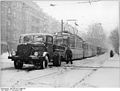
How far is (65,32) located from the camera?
7.02 metres

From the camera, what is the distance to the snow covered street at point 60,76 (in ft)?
19.9

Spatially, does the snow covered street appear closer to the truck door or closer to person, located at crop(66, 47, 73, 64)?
the truck door

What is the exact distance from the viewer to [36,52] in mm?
7348

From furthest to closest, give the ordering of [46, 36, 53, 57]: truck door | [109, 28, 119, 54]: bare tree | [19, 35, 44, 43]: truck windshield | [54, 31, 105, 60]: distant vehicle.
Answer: [46, 36, 53, 57]: truck door → [54, 31, 105, 60]: distant vehicle → [19, 35, 44, 43]: truck windshield → [109, 28, 119, 54]: bare tree

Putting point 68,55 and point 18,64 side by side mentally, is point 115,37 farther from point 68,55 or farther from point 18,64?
point 18,64

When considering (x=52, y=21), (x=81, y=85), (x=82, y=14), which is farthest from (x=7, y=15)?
(x=81, y=85)

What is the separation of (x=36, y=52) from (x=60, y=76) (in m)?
1.01

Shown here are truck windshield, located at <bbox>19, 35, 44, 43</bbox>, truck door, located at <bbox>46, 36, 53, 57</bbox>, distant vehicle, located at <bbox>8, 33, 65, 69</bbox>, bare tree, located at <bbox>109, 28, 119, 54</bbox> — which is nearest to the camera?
bare tree, located at <bbox>109, 28, 119, 54</bbox>

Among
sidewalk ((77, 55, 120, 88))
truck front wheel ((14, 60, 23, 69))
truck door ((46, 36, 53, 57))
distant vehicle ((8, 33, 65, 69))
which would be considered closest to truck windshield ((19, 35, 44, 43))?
distant vehicle ((8, 33, 65, 69))

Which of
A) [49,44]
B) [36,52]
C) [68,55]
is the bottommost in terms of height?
[68,55]

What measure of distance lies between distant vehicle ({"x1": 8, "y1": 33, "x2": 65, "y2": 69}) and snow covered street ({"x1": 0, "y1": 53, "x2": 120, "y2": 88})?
14 centimetres

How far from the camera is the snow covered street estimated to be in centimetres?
606

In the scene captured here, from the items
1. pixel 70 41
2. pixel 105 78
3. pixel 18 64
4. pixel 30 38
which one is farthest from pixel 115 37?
pixel 70 41

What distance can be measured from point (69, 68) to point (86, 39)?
0.65 meters
